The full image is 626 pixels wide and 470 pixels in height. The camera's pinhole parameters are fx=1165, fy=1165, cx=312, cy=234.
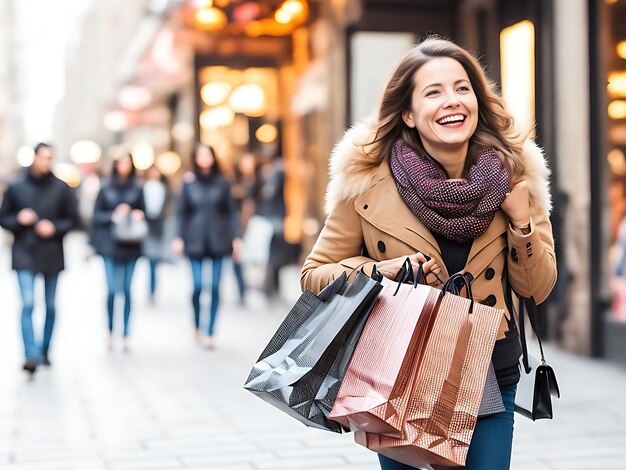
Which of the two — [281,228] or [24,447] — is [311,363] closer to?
[24,447]

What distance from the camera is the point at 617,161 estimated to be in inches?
369

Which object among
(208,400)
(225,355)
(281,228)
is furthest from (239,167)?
(208,400)

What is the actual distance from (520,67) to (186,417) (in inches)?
210

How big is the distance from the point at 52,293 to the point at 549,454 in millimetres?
4891

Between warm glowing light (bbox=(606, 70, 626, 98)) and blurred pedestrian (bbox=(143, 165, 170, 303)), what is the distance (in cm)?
791

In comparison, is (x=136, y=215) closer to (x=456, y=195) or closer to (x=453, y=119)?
(x=453, y=119)

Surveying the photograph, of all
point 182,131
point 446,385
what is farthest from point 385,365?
point 182,131

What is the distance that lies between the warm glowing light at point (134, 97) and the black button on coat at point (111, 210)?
68.7 ft

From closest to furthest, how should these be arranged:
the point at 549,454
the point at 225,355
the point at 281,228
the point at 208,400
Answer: the point at 549,454 → the point at 208,400 → the point at 225,355 → the point at 281,228

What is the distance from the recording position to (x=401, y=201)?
326cm

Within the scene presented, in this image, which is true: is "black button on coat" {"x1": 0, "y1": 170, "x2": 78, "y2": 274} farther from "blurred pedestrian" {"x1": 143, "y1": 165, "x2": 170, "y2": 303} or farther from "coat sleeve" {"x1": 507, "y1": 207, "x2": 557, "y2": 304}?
"coat sleeve" {"x1": 507, "y1": 207, "x2": 557, "y2": 304}

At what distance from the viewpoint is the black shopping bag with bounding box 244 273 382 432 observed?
2.98 m

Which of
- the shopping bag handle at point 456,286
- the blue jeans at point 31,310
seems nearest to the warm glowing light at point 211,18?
the blue jeans at point 31,310

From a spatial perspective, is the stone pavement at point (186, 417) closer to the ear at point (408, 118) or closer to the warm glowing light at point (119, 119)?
the ear at point (408, 118)
